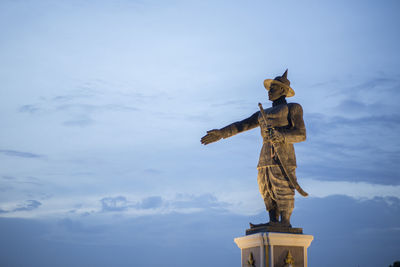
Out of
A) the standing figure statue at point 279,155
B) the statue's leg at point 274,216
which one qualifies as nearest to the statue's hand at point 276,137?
the standing figure statue at point 279,155

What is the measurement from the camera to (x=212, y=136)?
36.6 feet

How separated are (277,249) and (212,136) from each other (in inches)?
122

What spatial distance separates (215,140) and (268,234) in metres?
2.75

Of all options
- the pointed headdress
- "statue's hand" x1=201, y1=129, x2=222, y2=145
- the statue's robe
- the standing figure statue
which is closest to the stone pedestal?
the standing figure statue

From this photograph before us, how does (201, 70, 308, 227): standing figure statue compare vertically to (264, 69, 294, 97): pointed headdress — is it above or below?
below

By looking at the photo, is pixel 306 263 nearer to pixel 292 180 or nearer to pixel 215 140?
pixel 292 180

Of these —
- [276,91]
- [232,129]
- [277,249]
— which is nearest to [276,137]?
[276,91]

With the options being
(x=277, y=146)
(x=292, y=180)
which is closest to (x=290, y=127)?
(x=277, y=146)

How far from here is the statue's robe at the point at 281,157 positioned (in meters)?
9.80

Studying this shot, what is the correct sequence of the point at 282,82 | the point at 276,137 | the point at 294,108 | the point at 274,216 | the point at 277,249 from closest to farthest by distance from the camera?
the point at 277,249 < the point at 276,137 < the point at 274,216 < the point at 294,108 < the point at 282,82

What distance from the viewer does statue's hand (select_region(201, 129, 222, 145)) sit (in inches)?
437

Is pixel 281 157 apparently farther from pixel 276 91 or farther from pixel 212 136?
pixel 212 136

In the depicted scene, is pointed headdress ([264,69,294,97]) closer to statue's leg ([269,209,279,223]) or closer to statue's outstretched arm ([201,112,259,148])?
statue's outstretched arm ([201,112,259,148])

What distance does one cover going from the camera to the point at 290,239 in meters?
9.48
